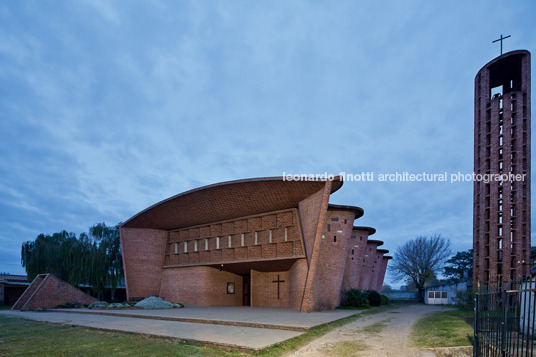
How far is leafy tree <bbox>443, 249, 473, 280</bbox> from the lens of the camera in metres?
47.2

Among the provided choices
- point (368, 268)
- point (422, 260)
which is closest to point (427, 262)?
point (422, 260)

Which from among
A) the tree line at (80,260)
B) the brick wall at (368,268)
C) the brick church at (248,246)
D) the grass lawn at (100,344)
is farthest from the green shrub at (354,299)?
the tree line at (80,260)

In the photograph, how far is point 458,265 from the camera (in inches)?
1882

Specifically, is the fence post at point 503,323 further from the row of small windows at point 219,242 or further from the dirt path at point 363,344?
the row of small windows at point 219,242

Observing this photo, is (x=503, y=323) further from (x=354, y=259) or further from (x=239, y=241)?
(x=354, y=259)

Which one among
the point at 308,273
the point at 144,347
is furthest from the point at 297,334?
the point at 308,273

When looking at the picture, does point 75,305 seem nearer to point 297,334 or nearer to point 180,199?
point 180,199

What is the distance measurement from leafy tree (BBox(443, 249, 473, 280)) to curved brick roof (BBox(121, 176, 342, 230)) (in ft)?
119

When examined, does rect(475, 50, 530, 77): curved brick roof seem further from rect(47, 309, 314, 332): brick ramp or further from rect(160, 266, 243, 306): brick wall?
rect(160, 266, 243, 306): brick wall

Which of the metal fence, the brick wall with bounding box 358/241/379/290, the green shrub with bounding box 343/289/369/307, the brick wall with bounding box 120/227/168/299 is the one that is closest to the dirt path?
the metal fence

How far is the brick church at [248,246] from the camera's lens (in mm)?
20516

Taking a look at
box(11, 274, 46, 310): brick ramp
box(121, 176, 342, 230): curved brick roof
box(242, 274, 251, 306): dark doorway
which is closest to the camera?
box(121, 176, 342, 230): curved brick roof

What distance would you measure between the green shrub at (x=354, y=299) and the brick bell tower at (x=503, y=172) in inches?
292

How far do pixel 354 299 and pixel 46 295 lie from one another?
70.3ft
